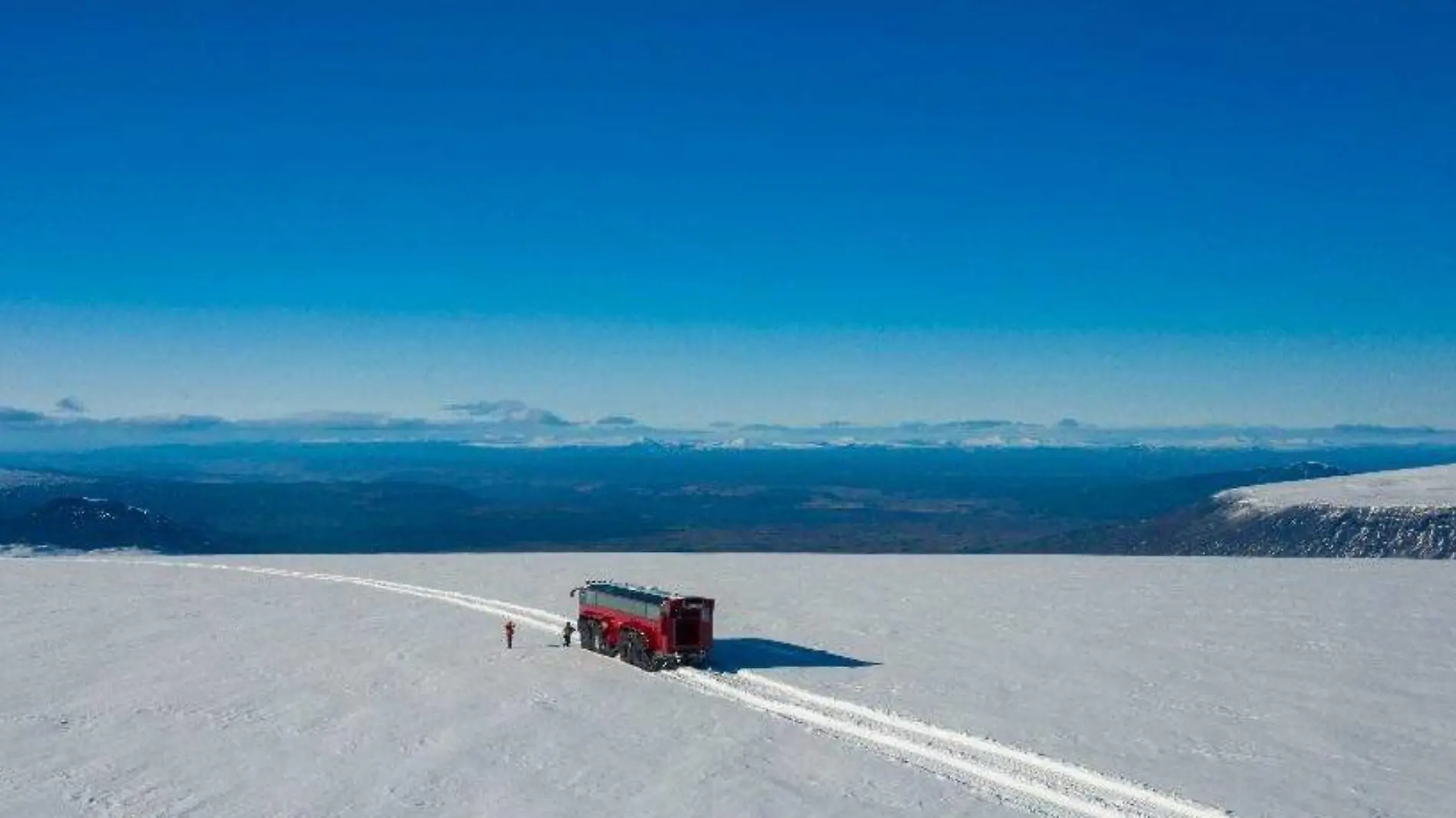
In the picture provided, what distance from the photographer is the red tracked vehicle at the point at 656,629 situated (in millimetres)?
27953

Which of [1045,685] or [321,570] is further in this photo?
[321,570]

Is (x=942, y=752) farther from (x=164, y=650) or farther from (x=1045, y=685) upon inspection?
(x=164, y=650)

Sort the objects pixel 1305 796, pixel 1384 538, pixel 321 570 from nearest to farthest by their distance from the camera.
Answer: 1. pixel 1305 796
2. pixel 321 570
3. pixel 1384 538

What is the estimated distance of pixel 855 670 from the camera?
93.0 ft

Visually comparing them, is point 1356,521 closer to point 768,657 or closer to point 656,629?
point 768,657

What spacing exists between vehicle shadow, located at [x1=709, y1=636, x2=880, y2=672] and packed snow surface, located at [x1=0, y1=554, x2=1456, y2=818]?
148 millimetres

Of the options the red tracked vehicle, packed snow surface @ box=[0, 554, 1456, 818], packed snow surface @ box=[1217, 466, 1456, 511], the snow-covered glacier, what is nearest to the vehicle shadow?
packed snow surface @ box=[0, 554, 1456, 818]

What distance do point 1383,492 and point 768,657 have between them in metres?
169

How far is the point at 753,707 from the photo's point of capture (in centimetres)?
2436

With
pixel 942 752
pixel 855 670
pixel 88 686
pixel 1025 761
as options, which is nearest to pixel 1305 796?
pixel 1025 761

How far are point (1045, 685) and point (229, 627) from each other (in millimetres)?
26288

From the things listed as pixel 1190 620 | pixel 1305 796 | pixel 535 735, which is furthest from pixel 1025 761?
pixel 1190 620

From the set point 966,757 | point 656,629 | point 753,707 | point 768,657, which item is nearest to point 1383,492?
point 768,657

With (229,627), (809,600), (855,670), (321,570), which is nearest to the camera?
(855,670)
